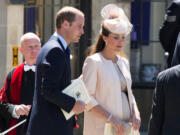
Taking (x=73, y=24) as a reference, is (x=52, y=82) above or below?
below

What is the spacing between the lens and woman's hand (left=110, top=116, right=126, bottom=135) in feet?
18.2

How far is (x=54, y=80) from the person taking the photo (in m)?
4.71

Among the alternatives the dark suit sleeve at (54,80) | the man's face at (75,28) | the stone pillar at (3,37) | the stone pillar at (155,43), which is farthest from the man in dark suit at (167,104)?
the stone pillar at (3,37)

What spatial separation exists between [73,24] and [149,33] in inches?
297

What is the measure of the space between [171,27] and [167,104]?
1454 mm

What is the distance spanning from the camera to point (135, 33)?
12445mm

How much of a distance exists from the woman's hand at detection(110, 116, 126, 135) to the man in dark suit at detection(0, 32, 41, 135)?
952 mm

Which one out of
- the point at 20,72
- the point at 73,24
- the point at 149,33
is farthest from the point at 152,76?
the point at 73,24

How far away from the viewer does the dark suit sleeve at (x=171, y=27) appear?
5477 millimetres

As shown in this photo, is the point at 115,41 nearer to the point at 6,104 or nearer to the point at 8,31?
the point at 6,104

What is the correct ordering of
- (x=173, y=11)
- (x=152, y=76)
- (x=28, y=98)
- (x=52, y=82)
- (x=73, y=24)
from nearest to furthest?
(x=52, y=82) < (x=73, y=24) < (x=173, y=11) < (x=28, y=98) < (x=152, y=76)

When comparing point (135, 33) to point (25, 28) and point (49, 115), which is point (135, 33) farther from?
point (49, 115)

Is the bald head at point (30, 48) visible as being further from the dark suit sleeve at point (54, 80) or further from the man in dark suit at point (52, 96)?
the dark suit sleeve at point (54, 80)

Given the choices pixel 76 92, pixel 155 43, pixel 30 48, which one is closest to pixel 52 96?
pixel 76 92
